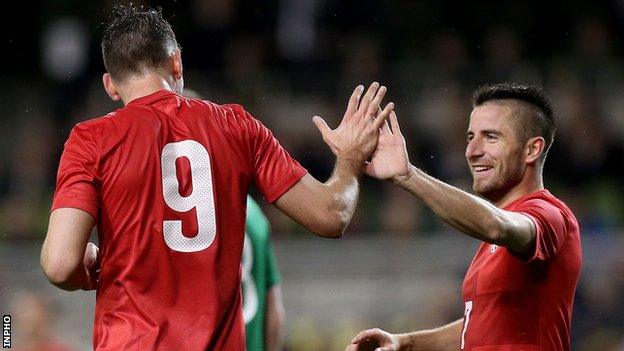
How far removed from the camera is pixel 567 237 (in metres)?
4.84

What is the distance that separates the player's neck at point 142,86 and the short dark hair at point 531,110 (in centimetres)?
155

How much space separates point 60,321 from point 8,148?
2.57 m

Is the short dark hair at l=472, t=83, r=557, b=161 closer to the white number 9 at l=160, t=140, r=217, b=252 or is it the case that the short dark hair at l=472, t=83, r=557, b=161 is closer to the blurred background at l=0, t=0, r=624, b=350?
the white number 9 at l=160, t=140, r=217, b=252

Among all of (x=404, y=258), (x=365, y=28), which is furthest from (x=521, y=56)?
(x=404, y=258)

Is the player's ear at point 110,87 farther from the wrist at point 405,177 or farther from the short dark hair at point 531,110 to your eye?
the short dark hair at point 531,110

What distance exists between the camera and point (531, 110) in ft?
16.8

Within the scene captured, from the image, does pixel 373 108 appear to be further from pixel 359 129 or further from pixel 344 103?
pixel 344 103

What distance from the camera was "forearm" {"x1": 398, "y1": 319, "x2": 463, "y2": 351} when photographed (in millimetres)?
5402

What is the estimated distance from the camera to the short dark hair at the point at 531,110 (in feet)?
16.7

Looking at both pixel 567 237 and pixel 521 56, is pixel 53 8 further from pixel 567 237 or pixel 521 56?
pixel 567 237

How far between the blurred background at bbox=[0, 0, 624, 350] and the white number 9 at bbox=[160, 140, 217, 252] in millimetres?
4672

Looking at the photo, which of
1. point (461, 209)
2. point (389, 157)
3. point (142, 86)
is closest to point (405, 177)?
point (389, 157)

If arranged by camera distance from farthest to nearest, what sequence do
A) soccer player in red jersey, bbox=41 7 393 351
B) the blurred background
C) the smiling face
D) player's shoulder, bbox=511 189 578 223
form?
the blurred background, the smiling face, player's shoulder, bbox=511 189 578 223, soccer player in red jersey, bbox=41 7 393 351

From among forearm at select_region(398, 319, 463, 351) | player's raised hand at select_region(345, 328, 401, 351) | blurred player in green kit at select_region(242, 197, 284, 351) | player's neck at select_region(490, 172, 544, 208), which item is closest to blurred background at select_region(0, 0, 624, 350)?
blurred player in green kit at select_region(242, 197, 284, 351)
